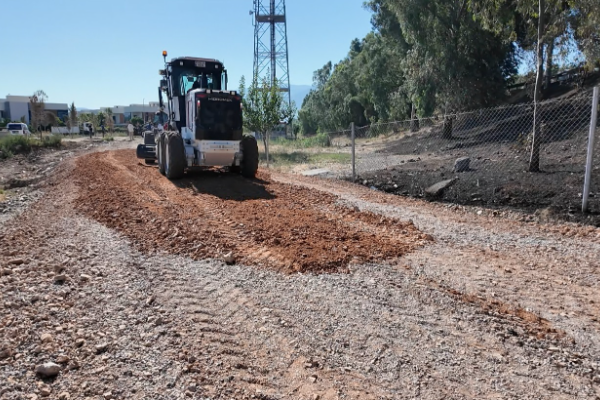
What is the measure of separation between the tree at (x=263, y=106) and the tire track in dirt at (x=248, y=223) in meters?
12.5

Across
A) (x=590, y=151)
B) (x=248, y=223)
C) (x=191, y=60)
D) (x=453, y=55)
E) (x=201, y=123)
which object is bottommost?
(x=248, y=223)

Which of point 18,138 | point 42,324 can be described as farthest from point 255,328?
point 18,138

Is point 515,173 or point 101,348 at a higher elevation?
point 515,173

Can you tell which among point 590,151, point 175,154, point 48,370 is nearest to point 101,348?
point 48,370

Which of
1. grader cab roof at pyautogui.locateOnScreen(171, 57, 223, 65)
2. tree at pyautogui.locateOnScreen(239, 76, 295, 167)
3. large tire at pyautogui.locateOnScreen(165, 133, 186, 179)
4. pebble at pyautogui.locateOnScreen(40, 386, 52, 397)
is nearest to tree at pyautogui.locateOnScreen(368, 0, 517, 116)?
tree at pyautogui.locateOnScreen(239, 76, 295, 167)

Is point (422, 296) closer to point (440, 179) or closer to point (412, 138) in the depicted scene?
point (440, 179)

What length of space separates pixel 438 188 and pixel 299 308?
21.8 feet

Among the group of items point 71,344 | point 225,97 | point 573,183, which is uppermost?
point 225,97

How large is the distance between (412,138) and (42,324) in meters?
26.0

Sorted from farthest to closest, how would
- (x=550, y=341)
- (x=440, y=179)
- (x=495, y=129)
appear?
(x=495, y=129) < (x=440, y=179) < (x=550, y=341)

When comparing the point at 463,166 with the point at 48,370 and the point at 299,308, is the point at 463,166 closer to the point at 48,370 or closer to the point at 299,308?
the point at 299,308

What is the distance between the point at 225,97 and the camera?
11.5m

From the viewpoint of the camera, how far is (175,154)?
11820mm

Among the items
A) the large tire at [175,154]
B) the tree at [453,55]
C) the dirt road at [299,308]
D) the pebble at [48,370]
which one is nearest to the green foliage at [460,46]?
the tree at [453,55]
